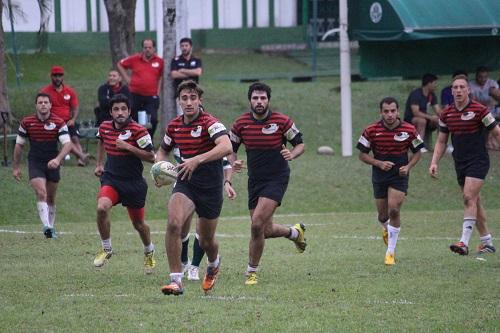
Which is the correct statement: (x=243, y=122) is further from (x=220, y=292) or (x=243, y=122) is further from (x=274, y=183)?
(x=220, y=292)

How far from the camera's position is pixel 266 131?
12.2m

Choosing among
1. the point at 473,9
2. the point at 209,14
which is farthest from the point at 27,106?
the point at 209,14

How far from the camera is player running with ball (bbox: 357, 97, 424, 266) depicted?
13.7m

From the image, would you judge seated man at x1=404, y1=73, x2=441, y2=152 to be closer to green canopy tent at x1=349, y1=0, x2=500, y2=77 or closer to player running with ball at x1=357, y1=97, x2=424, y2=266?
green canopy tent at x1=349, y1=0, x2=500, y2=77

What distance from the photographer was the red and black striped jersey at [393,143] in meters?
13.8

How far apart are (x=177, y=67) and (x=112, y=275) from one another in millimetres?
11068

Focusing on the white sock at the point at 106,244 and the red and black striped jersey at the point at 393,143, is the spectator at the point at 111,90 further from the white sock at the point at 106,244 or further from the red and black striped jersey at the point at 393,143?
the white sock at the point at 106,244

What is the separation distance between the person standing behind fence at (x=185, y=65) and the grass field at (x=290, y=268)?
6.39ft

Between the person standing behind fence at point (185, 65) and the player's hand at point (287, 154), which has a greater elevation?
the person standing behind fence at point (185, 65)

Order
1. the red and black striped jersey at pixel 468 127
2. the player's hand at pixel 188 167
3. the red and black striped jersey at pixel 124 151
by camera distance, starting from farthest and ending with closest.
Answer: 1. the red and black striped jersey at pixel 468 127
2. the red and black striped jersey at pixel 124 151
3. the player's hand at pixel 188 167

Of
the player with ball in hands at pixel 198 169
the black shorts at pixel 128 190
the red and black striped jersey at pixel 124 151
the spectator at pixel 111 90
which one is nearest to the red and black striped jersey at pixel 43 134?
the red and black striped jersey at pixel 124 151

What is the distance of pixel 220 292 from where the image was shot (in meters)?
11.2

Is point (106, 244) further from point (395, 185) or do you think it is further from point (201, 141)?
point (395, 185)

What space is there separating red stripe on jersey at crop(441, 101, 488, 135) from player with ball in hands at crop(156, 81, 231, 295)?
3.88 m
